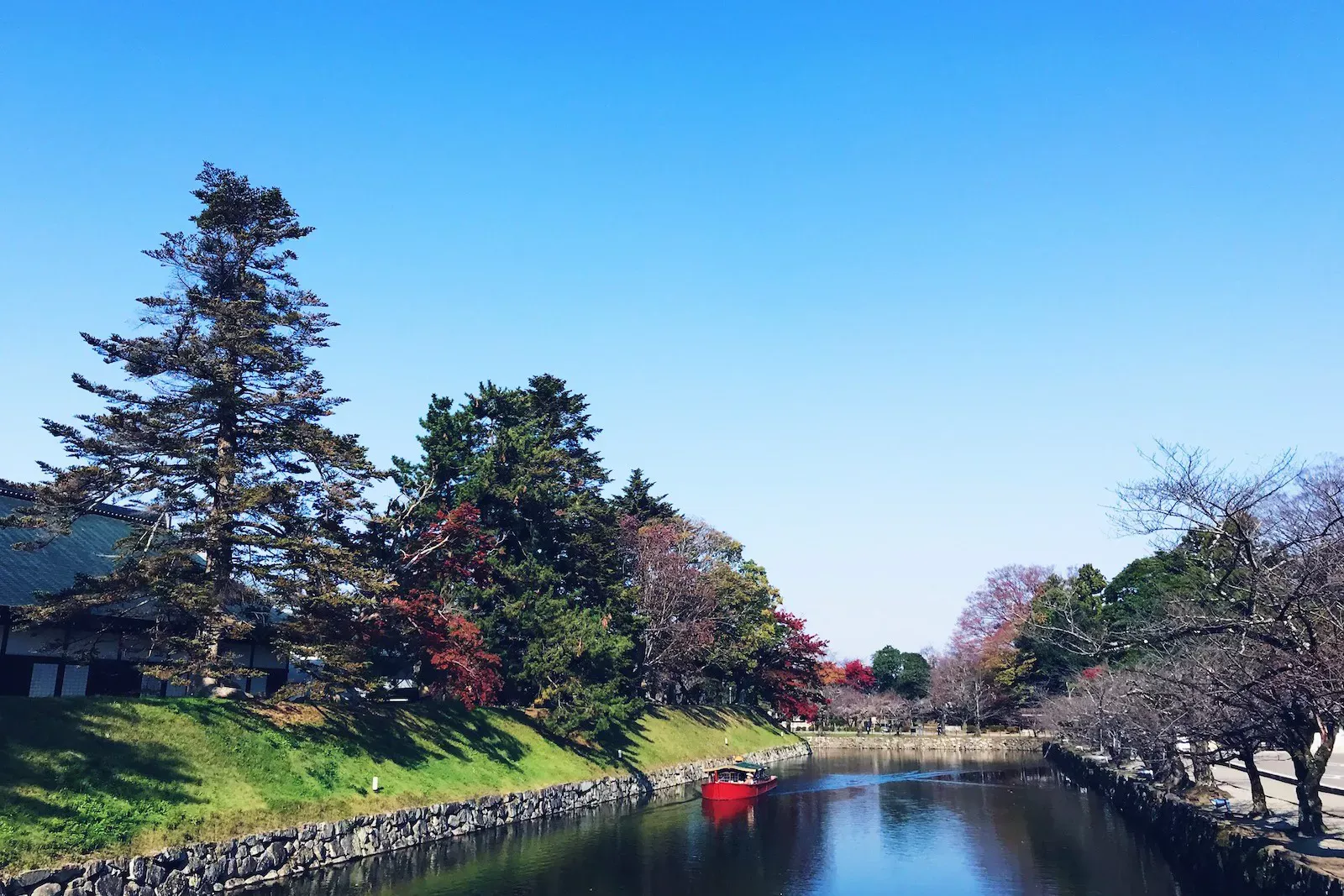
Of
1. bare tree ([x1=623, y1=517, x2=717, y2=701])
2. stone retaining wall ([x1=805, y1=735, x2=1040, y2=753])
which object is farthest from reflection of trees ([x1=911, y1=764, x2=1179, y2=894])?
stone retaining wall ([x1=805, y1=735, x2=1040, y2=753])

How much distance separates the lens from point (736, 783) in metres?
50.5

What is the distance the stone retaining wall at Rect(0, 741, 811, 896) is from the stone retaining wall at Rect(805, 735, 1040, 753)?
60216 millimetres

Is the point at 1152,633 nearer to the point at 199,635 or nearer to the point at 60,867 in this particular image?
the point at 60,867

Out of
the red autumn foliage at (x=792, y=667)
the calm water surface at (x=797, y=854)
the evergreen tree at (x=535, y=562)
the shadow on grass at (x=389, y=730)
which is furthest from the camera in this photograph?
the red autumn foliage at (x=792, y=667)

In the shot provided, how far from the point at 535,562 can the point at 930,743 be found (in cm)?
6328

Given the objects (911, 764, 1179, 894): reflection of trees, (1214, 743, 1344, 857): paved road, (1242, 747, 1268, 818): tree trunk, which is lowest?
(911, 764, 1179, 894): reflection of trees

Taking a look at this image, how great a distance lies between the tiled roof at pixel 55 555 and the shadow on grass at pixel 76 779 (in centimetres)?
609

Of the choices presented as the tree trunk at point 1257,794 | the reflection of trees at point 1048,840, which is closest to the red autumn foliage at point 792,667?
the reflection of trees at point 1048,840

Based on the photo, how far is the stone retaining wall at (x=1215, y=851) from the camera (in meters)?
21.6

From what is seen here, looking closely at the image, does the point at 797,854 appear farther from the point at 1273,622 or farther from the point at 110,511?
the point at 110,511

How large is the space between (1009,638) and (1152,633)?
272ft

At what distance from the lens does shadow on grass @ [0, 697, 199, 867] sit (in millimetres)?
21156

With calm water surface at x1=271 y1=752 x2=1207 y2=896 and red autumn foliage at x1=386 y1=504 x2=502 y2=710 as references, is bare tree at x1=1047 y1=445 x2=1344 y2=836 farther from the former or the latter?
red autumn foliage at x1=386 y1=504 x2=502 y2=710

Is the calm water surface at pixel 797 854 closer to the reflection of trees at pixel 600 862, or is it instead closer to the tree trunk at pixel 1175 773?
the reflection of trees at pixel 600 862
